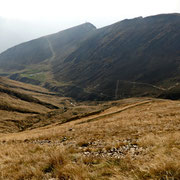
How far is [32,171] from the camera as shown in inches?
186

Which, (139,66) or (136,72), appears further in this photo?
(139,66)

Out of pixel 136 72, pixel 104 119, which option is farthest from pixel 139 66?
pixel 104 119

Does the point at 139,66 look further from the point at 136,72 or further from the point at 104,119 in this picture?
the point at 104,119

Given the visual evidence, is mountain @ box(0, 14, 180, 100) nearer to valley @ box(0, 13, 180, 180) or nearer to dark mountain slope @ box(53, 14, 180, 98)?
dark mountain slope @ box(53, 14, 180, 98)

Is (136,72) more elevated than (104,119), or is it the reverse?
(104,119)

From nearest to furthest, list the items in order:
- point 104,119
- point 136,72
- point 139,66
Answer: point 104,119 → point 136,72 → point 139,66

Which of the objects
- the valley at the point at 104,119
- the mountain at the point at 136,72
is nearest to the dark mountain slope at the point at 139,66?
the mountain at the point at 136,72

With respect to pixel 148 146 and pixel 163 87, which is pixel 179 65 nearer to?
pixel 163 87

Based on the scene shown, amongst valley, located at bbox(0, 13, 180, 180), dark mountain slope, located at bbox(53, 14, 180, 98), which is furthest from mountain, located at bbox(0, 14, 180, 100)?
valley, located at bbox(0, 13, 180, 180)

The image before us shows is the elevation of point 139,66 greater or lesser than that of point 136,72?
greater

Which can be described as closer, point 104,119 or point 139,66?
point 104,119

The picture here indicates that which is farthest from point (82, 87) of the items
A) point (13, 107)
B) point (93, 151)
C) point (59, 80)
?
point (93, 151)

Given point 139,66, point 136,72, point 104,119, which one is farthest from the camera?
point 139,66

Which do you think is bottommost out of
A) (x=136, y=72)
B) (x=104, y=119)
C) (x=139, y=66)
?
(x=136, y=72)
